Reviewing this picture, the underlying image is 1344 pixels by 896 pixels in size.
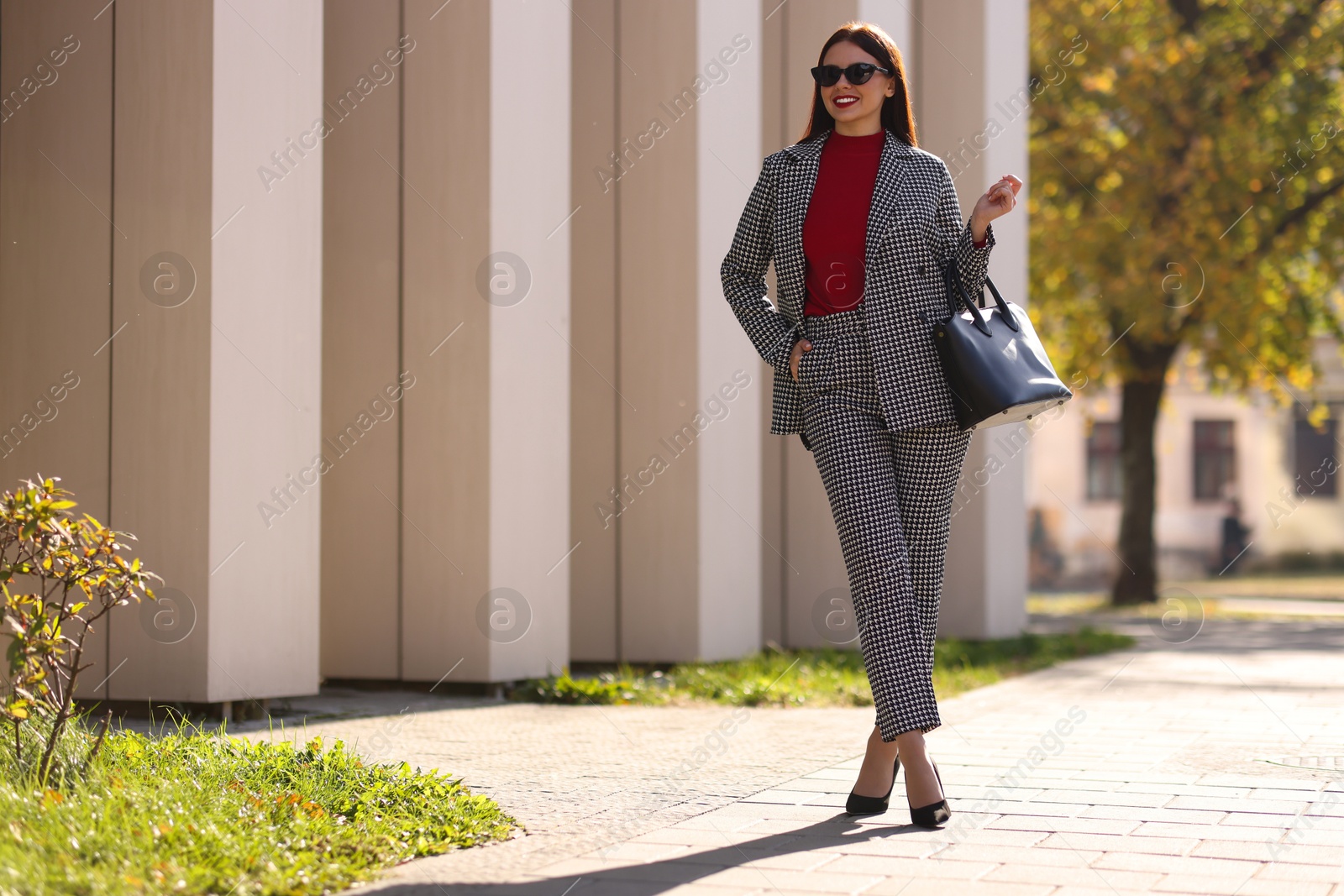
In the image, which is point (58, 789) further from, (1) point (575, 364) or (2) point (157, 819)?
(1) point (575, 364)

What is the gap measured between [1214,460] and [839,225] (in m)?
31.7

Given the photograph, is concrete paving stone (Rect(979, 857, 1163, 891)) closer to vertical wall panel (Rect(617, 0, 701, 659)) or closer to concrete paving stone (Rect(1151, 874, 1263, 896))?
concrete paving stone (Rect(1151, 874, 1263, 896))

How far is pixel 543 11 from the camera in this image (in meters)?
6.95

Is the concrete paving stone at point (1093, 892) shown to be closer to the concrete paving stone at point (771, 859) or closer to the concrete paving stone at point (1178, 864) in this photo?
the concrete paving stone at point (1178, 864)

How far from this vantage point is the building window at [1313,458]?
3116cm

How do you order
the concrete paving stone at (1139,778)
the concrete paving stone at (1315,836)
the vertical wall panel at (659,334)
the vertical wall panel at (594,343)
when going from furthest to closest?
the vertical wall panel at (594,343) → the vertical wall panel at (659,334) → the concrete paving stone at (1139,778) → the concrete paving stone at (1315,836)

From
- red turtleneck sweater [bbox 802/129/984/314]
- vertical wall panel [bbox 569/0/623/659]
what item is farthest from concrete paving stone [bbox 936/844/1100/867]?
vertical wall panel [bbox 569/0/623/659]

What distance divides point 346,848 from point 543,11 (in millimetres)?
4899

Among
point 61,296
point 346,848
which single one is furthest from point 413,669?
point 346,848

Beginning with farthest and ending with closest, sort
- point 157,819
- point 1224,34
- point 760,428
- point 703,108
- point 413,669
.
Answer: point 1224,34 < point 760,428 < point 703,108 < point 413,669 < point 157,819

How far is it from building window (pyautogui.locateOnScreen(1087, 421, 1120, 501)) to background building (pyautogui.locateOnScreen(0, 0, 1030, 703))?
2496 cm

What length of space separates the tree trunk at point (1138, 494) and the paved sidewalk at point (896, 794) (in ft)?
35.3

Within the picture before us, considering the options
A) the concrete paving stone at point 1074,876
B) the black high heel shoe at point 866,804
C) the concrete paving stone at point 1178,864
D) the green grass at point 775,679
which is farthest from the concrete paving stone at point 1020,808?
the green grass at point 775,679

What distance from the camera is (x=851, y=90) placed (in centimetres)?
383
